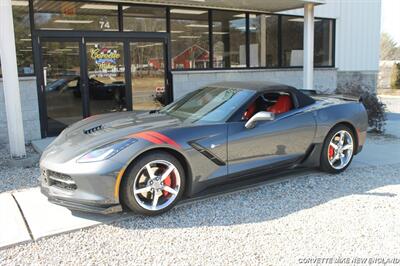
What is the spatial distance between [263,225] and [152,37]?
6838 millimetres

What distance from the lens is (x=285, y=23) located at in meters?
12.3

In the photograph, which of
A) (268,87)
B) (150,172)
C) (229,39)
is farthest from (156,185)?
(229,39)

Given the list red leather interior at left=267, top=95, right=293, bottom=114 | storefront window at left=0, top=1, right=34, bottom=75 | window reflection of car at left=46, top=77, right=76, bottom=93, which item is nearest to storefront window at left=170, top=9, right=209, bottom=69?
window reflection of car at left=46, top=77, right=76, bottom=93

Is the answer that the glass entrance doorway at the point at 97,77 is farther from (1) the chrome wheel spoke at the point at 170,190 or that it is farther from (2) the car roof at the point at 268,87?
(1) the chrome wheel spoke at the point at 170,190

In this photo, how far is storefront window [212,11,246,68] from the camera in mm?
10874

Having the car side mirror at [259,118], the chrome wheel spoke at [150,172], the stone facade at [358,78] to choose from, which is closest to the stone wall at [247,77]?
the stone facade at [358,78]

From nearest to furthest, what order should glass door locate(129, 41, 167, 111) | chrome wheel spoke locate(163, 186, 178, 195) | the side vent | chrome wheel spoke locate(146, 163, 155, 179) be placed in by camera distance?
1. chrome wheel spoke locate(146, 163, 155, 179)
2. chrome wheel spoke locate(163, 186, 178, 195)
3. the side vent
4. glass door locate(129, 41, 167, 111)

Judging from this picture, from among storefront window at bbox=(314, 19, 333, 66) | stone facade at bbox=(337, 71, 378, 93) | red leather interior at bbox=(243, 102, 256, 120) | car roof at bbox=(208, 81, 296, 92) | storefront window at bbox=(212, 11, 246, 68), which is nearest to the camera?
red leather interior at bbox=(243, 102, 256, 120)

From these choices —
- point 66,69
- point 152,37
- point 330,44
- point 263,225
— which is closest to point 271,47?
point 330,44

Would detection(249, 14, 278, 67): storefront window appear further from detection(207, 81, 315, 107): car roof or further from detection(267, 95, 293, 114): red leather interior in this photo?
detection(267, 95, 293, 114): red leather interior

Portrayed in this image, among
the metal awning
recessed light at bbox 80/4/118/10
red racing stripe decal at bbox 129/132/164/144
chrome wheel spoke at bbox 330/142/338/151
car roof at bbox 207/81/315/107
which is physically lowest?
chrome wheel spoke at bbox 330/142/338/151

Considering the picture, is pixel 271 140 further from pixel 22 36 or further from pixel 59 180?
pixel 22 36

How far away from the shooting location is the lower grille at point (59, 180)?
379 centimetres

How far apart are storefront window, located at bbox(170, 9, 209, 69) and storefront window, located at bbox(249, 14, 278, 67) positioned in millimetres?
1642
